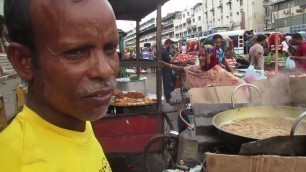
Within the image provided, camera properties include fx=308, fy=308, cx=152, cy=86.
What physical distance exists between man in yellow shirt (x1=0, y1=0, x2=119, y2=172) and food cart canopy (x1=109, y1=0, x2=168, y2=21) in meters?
3.85

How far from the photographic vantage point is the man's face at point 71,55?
87 centimetres

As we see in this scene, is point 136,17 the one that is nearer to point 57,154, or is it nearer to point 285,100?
point 285,100

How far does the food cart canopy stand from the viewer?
16.5 ft

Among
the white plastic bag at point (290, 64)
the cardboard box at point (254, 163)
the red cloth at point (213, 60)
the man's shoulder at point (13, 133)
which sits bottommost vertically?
the cardboard box at point (254, 163)

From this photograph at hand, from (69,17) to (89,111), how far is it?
29 cm

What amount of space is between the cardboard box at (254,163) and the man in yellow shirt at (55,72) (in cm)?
111

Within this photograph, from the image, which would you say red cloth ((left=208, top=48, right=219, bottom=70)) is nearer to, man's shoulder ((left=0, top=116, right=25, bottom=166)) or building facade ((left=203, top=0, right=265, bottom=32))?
man's shoulder ((left=0, top=116, right=25, bottom=166))

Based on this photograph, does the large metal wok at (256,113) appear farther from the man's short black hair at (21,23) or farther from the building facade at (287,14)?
the building facade at (287,14)

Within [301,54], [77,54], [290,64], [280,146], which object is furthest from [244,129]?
[290,64]

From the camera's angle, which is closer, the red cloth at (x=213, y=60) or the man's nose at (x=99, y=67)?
the man's nose at (x=99, y=67)

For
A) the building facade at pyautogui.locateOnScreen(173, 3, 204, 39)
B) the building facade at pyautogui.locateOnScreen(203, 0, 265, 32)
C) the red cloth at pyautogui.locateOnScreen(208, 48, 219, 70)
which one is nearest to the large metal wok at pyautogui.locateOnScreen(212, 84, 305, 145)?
the red cloth at pyautogui.locateOnScreen(208, 48, 219, 70)

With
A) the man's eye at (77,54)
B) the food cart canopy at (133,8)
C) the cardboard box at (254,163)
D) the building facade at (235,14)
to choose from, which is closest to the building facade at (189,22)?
the building facade at (235,14)

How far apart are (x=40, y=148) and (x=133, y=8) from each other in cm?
516

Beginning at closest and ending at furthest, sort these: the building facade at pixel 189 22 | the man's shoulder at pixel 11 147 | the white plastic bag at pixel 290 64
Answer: the man's shoulder at pixel 11 147, the white plastic bag at pixel 290 64, the building facade at pixel 189 22
